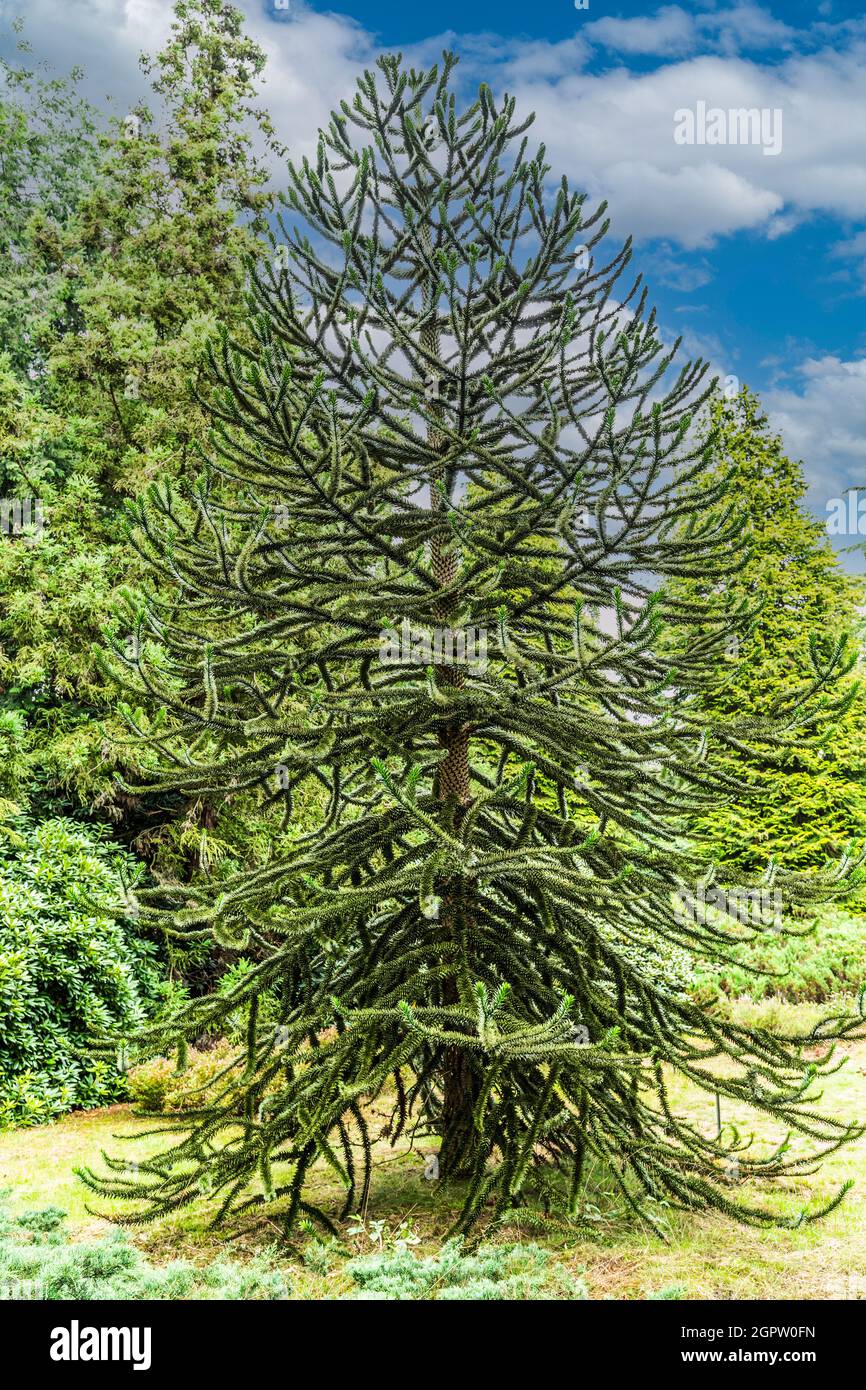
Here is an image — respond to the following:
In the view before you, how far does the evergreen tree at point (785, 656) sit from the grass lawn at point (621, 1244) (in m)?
6.42

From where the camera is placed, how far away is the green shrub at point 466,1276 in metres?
3.88

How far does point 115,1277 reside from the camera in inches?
171

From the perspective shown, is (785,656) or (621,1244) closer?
(621,1244)

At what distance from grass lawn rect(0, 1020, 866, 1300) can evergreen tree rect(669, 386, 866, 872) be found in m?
6.42

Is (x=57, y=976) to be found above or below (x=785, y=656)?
below

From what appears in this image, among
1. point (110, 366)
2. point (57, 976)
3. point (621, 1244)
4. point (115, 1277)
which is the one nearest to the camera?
point (115, 1277)

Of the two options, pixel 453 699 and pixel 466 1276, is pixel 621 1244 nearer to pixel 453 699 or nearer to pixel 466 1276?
pixel 466 1276

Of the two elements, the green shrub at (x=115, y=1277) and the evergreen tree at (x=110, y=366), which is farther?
the evergreen tree at (x=110, y=366)

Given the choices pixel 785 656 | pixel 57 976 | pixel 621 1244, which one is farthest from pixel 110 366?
pixel 621 1244

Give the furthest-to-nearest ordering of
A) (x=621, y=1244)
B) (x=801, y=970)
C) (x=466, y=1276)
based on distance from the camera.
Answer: (x=801, y=970) < (x=621, y=1244) < (x=466, y=1276)

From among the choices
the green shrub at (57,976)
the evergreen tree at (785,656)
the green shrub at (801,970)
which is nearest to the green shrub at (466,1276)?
the green shrub at (57,976)

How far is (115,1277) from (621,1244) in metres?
2.39

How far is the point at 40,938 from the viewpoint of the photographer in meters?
10.2

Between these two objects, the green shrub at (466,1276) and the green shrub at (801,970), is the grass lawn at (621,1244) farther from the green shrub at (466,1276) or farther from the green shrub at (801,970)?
the green shrub at (801,970)
